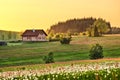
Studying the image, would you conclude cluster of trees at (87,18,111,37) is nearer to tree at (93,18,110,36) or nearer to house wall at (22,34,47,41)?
tree at (93,18,110,36)

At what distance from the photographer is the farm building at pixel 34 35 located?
5838cm

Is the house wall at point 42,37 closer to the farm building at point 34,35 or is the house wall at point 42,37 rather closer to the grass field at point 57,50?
the farm building at point 34,35

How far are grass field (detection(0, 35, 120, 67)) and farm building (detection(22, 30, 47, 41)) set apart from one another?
1625mm

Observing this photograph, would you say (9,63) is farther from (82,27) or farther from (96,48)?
(82,27)

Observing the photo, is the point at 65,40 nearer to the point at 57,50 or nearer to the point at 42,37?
the point at 57,50

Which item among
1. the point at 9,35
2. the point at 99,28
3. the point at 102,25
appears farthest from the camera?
the point at 9,35

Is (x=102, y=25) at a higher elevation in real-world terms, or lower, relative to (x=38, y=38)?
higher

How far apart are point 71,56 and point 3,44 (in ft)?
32.3

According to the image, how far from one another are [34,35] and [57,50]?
489 inches

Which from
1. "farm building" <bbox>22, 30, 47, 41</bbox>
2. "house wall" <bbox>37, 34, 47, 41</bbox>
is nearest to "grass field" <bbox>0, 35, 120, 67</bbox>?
"house wall" <bbox>37, 34, 47, 41</bbox>

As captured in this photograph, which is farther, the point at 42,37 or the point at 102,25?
the point at 42,37

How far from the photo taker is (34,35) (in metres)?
64.8

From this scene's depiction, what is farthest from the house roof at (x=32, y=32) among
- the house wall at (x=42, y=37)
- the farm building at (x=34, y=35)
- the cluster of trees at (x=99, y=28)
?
the cluster of trees at (x=99, y=28)

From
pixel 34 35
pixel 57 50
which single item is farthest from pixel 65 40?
pixel 34 35
